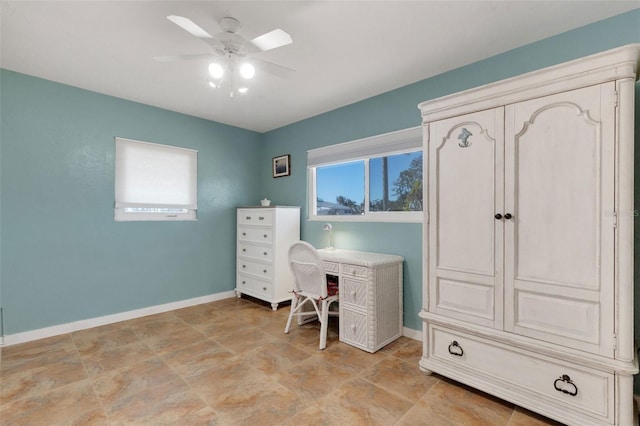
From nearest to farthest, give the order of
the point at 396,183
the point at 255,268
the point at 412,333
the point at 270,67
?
the point at 270,67 → the point at 412,333 → the point at 396,183 → the point at 255,268

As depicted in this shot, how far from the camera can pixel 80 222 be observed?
2.96 metres

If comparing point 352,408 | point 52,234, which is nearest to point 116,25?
point 52,234

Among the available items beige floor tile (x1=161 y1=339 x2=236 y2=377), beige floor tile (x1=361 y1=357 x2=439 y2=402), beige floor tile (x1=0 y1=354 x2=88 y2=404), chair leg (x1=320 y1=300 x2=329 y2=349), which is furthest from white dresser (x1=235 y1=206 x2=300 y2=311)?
beige floor tile (x1=0 y1=354 x2=88 y2=404)

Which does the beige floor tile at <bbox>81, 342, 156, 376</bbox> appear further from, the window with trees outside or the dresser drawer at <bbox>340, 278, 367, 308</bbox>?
the window with trees outside

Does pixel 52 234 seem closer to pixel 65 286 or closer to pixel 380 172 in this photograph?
pixel 65 286

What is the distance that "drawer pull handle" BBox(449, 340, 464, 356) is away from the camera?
196 centimetres

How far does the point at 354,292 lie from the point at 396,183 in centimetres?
121

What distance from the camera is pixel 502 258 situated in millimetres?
1783

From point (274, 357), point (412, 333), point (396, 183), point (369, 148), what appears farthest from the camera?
point (369, 148)

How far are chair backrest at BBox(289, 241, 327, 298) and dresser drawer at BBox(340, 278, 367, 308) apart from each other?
192 millimetres

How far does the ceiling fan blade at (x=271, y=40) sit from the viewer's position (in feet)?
5.44

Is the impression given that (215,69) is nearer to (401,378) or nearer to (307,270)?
(307,270)

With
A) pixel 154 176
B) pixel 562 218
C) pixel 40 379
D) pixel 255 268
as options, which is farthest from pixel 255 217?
pixel 562 218

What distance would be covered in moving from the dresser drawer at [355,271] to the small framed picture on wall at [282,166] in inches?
76.5
